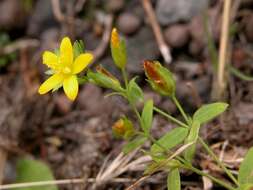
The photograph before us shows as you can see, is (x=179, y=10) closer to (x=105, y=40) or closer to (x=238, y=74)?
(x=105, y=40)

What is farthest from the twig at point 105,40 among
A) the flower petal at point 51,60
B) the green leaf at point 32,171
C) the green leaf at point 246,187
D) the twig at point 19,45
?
the green leaf at point 246,187

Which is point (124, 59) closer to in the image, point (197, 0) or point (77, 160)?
point (77, 160)

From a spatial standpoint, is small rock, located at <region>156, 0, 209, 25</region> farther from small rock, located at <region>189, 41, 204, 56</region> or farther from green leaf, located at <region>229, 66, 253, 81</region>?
green leaf, located at <region>229, 66, 253, 81</region>

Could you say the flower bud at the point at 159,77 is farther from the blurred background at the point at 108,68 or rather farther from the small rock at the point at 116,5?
the small rock at the point at 116,5

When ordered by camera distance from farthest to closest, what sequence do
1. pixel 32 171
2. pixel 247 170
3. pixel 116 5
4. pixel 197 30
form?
1. pixel 116 5
2. pixel 197 30
3. pixel 32 171
4. pixel 247 170

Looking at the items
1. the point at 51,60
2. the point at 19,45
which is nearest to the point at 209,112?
the point at 51,60

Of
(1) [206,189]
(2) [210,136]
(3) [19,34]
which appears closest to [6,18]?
(3) [19,34]

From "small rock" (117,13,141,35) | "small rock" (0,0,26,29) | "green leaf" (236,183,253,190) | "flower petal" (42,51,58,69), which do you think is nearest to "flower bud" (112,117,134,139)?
"flower petal" (42,51,58,69)
